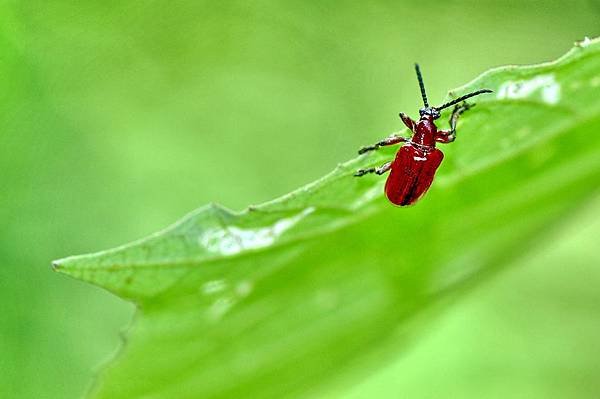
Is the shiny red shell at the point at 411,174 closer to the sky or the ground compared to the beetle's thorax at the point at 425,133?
closer to the ground

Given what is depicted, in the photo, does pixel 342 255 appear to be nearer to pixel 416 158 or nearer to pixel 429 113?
pixel 416 158

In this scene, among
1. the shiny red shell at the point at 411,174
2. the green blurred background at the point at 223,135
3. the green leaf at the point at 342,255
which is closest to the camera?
the green leaf at the point at 342,255

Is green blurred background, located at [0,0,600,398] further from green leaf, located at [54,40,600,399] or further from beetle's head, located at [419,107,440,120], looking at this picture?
green leaf, located at [54,40,600,399]

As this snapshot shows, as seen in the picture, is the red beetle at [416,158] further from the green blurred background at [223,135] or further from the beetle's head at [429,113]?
the green blurred background at [223,135]

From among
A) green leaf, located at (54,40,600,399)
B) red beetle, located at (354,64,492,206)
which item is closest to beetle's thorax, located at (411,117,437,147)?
red beetle, located at (354,64,492,206)

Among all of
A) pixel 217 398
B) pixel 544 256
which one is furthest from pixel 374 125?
pixel 217 398

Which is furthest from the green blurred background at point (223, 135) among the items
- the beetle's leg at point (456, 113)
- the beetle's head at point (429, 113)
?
the beetle's leg at point (456, 113)

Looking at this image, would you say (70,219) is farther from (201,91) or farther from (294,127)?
(294,127)
